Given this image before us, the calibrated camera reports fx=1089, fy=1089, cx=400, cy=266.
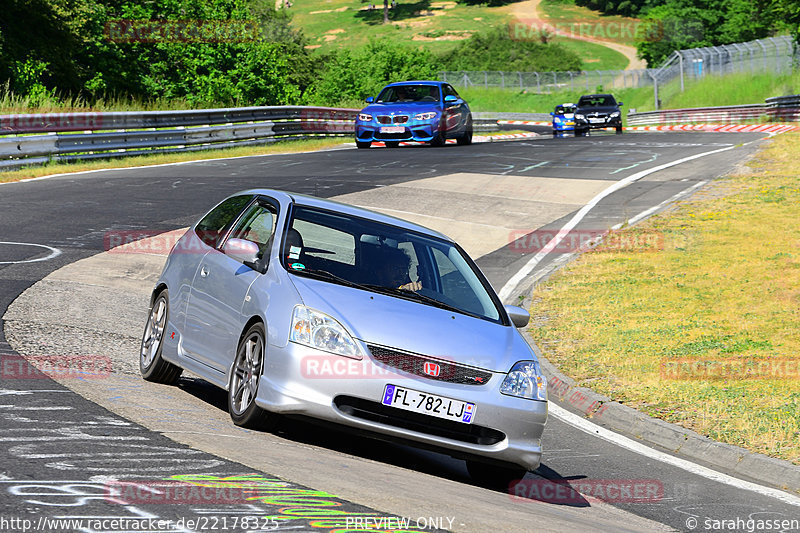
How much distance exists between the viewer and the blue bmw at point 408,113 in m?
30.7

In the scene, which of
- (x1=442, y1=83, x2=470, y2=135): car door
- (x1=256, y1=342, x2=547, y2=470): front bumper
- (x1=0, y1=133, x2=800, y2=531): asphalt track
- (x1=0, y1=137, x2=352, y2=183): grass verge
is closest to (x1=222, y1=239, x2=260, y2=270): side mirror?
(x1=256, y1=342, x2=547, y2=470): front bumper

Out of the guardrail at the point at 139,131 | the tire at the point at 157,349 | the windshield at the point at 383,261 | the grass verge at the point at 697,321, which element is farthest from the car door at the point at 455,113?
the windshield at the point at 383,261

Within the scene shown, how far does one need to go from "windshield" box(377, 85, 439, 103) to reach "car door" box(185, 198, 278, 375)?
75.4 ft

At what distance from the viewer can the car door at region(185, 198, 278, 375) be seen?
293 inches

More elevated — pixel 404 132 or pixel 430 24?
pixel 430 24

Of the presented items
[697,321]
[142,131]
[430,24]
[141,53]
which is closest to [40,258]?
[697,321]

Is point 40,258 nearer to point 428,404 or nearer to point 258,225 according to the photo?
point 258,225

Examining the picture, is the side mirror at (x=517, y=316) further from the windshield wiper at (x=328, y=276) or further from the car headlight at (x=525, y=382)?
the windshield wiper at (x=328, y=276)

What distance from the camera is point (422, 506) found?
5.33 metres

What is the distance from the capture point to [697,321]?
1265cm

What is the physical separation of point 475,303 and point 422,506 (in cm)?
263

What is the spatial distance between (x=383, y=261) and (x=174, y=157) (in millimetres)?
21868

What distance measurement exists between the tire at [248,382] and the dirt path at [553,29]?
116m

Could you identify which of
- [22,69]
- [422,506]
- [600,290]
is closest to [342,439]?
[422,506]
